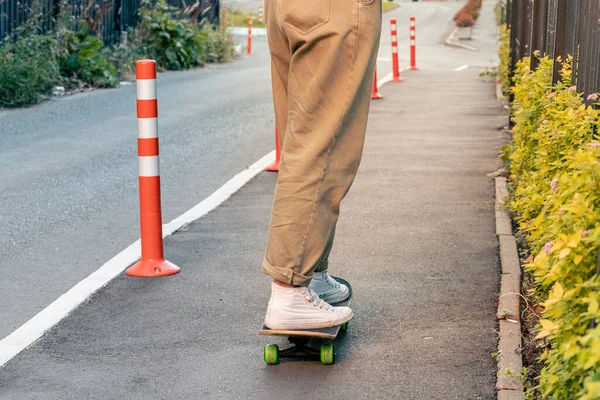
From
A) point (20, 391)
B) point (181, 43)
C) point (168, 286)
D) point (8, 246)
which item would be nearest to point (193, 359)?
point (20, 391)

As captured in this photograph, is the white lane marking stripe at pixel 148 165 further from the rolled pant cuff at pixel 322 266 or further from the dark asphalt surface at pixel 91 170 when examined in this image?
the rolled pant cuff at pixel 322 266

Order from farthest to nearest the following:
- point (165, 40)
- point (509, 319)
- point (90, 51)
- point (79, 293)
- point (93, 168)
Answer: point (165, 40)
point (90, 51)
point (93, 168)
point (79, 293)
point (509, 319)

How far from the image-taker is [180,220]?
23.6 ft

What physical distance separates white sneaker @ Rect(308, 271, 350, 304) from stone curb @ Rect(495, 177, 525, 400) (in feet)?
2.34

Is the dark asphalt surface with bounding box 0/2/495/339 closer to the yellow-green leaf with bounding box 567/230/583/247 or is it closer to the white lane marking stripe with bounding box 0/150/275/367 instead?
the white lane marking stripe with bounding box 0/150/275/367

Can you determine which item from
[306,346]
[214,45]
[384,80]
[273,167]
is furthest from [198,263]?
[214,45]

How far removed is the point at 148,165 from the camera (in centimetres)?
575

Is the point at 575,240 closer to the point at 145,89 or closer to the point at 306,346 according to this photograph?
the point at 306,346

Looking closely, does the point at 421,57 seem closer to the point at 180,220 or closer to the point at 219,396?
the point at 180,220

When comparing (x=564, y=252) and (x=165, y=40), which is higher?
(x=564, y=252)

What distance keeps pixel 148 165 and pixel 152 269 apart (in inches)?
22.6

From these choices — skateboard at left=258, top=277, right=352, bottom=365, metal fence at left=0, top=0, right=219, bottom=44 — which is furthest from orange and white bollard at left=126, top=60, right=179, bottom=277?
metal fence at left=0, top=0, right=219, bottom=44

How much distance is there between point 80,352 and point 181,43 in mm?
18771

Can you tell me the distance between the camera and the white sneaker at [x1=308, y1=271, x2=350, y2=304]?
14.7 ft
